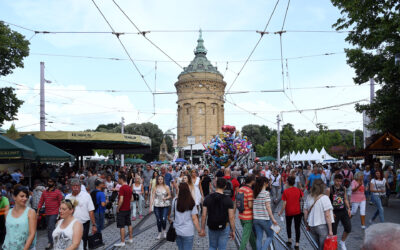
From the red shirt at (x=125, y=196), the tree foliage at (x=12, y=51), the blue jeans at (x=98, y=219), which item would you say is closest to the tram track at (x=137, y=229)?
the blue jeans at (x=98, y=219)

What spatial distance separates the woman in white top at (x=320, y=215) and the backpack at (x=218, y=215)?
5.64ft

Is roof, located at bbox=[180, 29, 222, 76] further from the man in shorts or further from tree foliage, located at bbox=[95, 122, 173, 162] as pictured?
the man in shorts

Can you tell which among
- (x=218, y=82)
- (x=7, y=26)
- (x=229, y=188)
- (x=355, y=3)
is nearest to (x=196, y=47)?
(x=218, y=82)

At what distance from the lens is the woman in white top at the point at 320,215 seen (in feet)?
19.2

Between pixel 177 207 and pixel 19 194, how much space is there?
2.47 m

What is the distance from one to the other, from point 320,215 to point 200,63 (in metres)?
55.7

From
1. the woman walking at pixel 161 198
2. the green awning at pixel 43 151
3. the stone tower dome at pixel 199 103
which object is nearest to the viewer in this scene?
Answer: the woman walking at pixel 161 198

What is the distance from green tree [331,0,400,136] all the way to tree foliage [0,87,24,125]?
17.4m

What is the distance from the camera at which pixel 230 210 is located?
5.46 metres

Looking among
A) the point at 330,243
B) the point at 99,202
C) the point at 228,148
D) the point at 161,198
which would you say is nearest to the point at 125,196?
the point at 99,202

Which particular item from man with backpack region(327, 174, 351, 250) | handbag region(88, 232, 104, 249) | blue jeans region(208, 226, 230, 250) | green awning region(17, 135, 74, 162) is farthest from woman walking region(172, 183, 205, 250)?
green awning region(17, 135, 74, 162)

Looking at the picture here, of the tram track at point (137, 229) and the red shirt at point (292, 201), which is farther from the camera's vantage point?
the tram track at point (137, 229)

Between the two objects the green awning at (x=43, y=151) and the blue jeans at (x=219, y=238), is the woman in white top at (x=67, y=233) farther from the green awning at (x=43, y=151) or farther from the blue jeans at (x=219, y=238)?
the green awning at (x=43, y=151)

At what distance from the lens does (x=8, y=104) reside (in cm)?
1819
